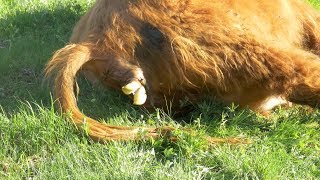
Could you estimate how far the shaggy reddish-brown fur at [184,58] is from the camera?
2850mm

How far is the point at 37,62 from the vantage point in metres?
4.12

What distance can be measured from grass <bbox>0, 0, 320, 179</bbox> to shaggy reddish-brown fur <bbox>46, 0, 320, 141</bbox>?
0.37 feet

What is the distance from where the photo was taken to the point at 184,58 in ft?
9.30

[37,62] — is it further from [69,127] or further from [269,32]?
[269,32]

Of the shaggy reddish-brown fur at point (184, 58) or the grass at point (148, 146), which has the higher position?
the shaggy reddish-brown fur at point (184, 58)

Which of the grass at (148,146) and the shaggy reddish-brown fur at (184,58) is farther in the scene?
the shaggy reddish-brown fur at (184,58)

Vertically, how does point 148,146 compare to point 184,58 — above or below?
below

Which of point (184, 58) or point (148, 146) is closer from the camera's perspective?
point (148, 146)

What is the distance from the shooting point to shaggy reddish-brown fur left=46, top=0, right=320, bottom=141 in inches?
112

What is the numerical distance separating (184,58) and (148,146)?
0.52 meters

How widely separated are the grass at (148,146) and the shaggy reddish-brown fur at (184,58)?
0.11 m

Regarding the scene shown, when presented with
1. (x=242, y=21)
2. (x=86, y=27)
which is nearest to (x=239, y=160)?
(x=242, y=21)

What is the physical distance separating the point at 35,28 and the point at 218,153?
2849 mm

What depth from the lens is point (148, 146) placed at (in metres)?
2.73
